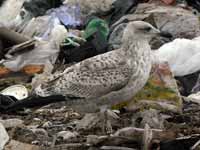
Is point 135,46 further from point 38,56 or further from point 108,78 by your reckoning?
point 38,56

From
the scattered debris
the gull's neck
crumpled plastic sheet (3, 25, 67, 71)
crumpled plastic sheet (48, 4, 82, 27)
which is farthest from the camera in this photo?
crumpled plastic sheet (48, 4, 82, 27)

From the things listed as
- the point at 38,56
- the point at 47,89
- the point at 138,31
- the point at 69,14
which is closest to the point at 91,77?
the point at 47,89

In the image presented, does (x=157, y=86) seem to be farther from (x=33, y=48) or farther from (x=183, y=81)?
(x=33, y=48)

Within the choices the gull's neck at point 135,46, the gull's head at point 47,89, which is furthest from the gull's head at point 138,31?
the gull's head at point 47,89

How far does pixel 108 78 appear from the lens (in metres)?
5.53

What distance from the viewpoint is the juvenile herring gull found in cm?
550

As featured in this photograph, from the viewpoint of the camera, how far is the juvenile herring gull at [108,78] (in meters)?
5.50

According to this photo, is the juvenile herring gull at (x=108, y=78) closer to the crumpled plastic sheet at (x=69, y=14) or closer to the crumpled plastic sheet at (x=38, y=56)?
the crumpled plastic sheet at (x=38, y=56)

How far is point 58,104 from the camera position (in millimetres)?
5543

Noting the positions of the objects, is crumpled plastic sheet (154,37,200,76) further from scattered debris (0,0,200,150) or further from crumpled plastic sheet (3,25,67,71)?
crumpled plastic sheet (3,25,67,71)

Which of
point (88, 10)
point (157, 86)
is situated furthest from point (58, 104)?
point (88, 10)

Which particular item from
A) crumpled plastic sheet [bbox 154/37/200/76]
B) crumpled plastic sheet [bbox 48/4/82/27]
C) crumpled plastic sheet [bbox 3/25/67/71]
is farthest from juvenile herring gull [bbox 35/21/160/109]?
crumpled plastic sheet [bbox 48/4/82/27]

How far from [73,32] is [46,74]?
1182 millimetres

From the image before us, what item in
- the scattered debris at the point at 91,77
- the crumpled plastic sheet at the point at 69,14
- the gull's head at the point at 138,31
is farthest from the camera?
the crumpled plastic sheet at the point at 69,14
